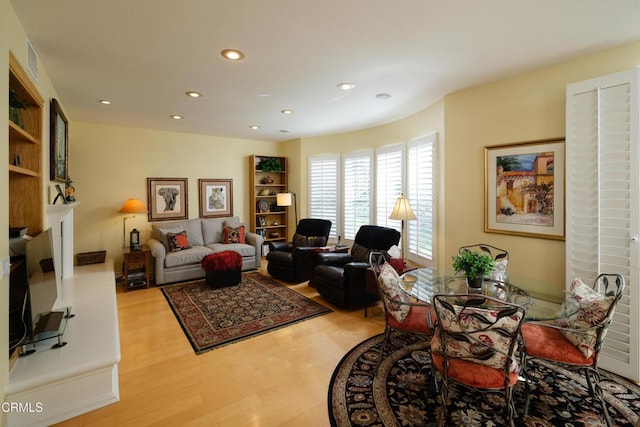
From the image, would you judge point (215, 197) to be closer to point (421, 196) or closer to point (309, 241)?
point (309, 241)

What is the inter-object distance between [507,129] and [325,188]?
11.9 ft

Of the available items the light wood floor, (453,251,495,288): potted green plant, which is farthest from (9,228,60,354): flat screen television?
(453,251,495,288): potted green plant

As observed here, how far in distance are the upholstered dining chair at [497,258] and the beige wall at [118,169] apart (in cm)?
511

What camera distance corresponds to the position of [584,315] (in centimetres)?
198

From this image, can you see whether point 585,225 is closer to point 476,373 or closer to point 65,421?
point 476,373

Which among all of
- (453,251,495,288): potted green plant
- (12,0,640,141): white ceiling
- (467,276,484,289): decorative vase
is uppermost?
(12,0,640,141): white ceiling

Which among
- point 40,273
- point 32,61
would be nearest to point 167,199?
point 32,61

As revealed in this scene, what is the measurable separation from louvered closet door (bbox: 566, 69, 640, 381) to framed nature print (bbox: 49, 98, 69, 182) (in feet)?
16.5

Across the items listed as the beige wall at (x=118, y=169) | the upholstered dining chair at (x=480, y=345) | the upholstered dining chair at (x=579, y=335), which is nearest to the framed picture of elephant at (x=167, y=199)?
the beige wall at (x=118, y=169)

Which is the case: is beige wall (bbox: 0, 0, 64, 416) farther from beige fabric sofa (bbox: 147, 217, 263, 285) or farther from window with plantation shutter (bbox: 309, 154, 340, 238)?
window with plantation shutter (bbox: 309, 154, 340, 238)

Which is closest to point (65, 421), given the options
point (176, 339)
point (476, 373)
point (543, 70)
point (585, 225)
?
point (176, 339)

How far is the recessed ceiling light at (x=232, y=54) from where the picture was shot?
8.14ft

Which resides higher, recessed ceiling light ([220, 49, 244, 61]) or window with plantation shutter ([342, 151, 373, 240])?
recessed ceiling light ([220, 49, 244, 61])

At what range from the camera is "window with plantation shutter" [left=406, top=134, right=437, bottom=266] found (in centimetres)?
400
